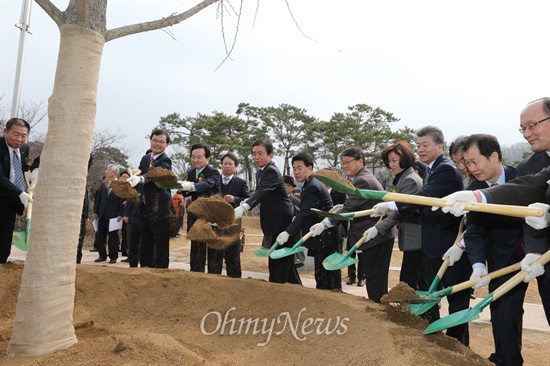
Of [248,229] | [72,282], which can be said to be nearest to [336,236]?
[72,282]

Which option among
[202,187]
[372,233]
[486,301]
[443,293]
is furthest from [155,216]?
→ [486,301]

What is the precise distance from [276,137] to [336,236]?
22545mm

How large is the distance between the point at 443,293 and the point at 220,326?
1.70 m

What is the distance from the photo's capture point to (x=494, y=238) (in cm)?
284

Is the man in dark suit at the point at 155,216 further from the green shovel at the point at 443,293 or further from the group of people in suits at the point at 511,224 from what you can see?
the group of people in suits at the point at 511,224

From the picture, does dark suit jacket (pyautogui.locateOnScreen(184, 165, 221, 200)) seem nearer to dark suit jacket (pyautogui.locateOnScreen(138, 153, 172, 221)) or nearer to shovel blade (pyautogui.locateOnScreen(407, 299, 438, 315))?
dark suit jacket (pyautogui.locateOnScreen(138, 153, 172, 221))

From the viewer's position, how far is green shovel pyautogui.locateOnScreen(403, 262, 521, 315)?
2590 millimetres

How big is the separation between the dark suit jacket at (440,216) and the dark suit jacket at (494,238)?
47 cm

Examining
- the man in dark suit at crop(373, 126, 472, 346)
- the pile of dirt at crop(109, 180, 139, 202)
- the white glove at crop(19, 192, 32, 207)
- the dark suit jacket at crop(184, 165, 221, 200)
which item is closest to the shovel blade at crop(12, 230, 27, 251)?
the white glove at crop(19, 192, 32, 207)

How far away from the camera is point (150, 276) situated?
403cm

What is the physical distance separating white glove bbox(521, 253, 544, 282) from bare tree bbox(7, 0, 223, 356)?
256cm

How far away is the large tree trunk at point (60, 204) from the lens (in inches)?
91.0

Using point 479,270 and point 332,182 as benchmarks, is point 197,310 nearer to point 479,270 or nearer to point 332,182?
point 332,182

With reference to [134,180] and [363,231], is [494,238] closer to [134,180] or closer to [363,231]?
[363,231]
